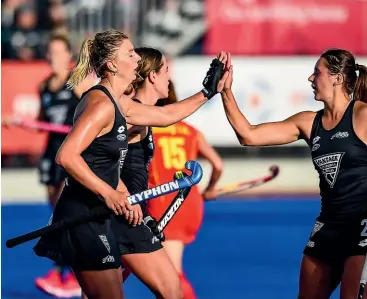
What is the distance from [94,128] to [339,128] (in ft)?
5.10

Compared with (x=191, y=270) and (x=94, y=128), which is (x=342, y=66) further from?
(x=191, y=270)

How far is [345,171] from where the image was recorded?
6.50m

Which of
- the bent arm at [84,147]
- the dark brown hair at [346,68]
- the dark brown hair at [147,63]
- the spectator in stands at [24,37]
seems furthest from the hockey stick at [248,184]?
the spectator in stands at [24,37]

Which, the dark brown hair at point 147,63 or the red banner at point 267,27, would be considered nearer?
the dark brown hair at point 147,63

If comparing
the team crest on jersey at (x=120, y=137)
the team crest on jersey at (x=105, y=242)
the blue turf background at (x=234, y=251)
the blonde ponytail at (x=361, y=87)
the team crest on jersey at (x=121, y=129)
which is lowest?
the blue turf background at (x=234, y=251)

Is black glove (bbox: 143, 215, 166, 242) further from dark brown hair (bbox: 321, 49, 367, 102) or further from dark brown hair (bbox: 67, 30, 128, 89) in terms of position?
dark brown hair (bbox: 321, 49, 367, 102)

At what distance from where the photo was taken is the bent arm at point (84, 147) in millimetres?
5820

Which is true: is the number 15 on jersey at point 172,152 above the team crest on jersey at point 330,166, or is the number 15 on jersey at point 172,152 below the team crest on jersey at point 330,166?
below

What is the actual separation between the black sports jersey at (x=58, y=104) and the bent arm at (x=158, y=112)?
12.9 feet

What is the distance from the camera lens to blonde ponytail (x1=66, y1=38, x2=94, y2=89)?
20.6ft

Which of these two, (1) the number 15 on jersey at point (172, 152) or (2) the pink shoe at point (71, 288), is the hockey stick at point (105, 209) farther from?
(2) the pink shoe at point (71, 288)

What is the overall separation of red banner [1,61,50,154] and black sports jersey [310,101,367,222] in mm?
11921

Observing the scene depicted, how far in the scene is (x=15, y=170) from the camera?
18.5 m

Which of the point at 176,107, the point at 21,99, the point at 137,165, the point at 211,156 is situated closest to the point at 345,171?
the point at 176,107
